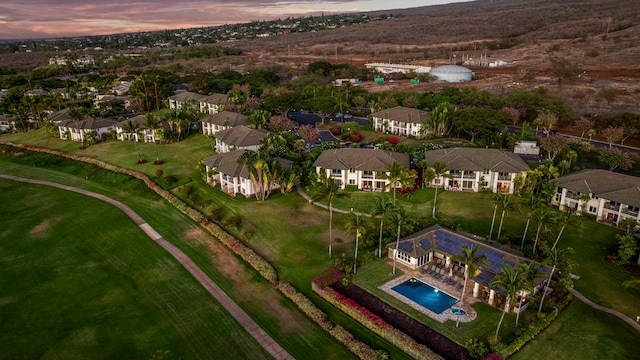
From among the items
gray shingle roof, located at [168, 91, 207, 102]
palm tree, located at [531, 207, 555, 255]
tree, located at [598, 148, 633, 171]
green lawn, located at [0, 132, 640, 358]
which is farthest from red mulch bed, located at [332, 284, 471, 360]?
gray shingle roof, located at [168, 91, 207, 102]

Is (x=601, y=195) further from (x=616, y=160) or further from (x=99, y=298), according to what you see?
(x=99, y=298)

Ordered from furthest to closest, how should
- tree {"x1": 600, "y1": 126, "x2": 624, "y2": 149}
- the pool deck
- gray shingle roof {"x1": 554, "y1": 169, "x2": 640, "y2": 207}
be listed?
1. tree {"x1": 600, "y1": 126, "x2": 624, "y2": 149}
2. gray shingle roof {"x1": 554, "y1": 169, "x2": 640, "y2": 207}
3. the pool deck

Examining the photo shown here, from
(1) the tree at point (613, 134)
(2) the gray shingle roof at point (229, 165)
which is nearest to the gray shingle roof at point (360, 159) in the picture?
(2) the gray shingle roof at point (229, 165)

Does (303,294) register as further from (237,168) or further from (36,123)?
(36,123)

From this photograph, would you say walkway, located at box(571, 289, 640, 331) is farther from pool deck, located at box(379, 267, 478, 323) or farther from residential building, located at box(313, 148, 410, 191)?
residential building, located at box(313, 148, 410, 191)

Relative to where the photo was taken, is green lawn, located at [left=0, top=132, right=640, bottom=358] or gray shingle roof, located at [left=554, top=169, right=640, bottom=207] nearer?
green lawn, located at [left=0, top=132, right=640, bottom=358]

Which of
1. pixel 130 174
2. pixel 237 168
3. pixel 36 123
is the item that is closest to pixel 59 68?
pixel 36 123
